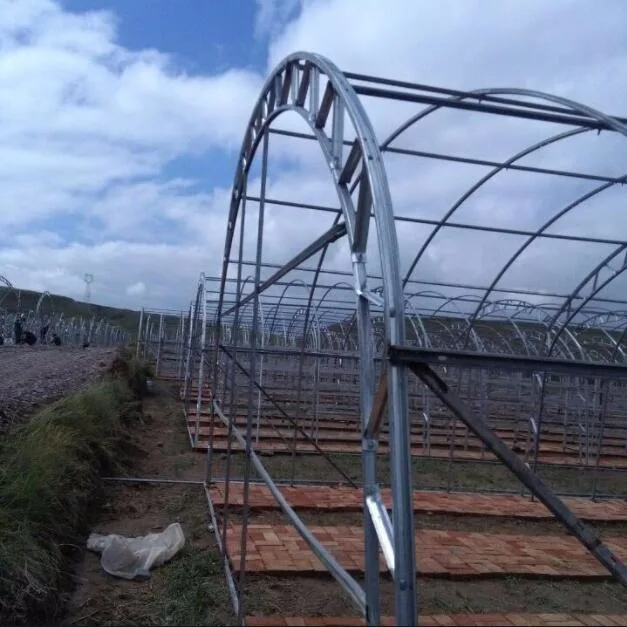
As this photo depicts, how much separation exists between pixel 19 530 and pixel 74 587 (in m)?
0.63

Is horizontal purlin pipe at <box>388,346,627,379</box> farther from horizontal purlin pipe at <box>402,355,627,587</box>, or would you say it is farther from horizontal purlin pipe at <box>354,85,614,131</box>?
horizontal purlin pipe at <box>354,85,614,131</box>

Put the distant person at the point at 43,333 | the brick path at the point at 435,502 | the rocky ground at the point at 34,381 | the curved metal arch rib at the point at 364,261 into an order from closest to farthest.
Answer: the curved metal arch rib at the point at 364,261 → the brick path at the point at 435,502 → the rocky ground at the point at 34,381 → the distant person at the point at 43,333

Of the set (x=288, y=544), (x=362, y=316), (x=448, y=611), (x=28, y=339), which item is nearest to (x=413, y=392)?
(x=288, y=544)

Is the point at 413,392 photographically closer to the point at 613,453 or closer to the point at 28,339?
the point at 613,453

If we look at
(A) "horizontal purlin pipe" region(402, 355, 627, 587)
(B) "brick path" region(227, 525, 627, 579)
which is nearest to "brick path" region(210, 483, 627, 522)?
(B) "brick path" region(227, 525, 627, 579)

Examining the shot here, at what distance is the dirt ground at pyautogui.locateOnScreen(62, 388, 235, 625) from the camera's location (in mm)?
4578

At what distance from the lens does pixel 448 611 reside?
4.75m

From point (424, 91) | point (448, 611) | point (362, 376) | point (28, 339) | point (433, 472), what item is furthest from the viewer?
point (28, 339)

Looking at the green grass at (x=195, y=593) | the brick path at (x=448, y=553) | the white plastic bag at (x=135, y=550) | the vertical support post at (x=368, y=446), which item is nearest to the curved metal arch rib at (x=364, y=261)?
the vertical support post at (x=368, y=446)

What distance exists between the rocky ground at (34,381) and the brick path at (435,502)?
2334mm

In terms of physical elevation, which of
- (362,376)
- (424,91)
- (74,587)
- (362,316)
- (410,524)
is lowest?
(74,587)

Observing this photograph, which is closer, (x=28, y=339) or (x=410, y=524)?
(x=410, y=524)

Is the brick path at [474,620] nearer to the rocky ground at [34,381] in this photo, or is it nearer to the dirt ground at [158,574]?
the dirt ground at [158,574]

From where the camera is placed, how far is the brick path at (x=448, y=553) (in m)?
5.43
